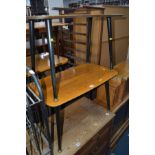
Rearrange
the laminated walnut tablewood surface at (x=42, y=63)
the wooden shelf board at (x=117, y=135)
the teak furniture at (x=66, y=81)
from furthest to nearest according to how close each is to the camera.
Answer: the wooden shelf board at (x=117, y=135)
the laminated walnut tablewood surface at (x=42, y=63)
the teak furniture at (x=66, y=81)

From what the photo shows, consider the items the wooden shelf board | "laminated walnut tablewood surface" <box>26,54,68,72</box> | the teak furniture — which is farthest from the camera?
the wooden shelf board

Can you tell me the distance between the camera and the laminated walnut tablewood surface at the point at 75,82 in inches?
34.6

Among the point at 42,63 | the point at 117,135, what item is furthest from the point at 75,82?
the point at 117,135

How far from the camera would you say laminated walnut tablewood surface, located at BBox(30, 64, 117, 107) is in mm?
879

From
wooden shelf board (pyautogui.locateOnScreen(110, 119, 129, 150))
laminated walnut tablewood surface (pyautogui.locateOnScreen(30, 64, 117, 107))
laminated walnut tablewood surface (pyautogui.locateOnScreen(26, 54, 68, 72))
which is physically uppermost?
laminated walnut tablewood surface (pyautogui.locateOnScreen(26, 54, 68, 72))

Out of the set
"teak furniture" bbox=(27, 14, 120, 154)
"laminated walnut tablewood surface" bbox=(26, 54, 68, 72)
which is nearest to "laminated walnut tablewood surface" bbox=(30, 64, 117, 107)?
"teak furniture" bbox=(27, 14, 120, 154)

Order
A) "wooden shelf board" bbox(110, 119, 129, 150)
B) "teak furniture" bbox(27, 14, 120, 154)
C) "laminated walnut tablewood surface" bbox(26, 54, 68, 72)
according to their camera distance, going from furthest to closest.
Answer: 1. "wooden shelf board" bbox(110, 119, 129, 150)
2. "laminated walnut tablewood surface" bbox(26, 54, 68, 72)
3. "teak furniture" bbox(27, 14, 120, 154)

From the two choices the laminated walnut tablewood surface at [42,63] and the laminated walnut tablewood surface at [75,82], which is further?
the laminated walnut tablewood surface at [42,63]

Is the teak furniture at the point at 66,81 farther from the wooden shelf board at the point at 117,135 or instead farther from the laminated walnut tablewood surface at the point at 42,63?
the wooden shelf board at the point at 117,135

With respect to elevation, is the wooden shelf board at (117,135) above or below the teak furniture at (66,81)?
below

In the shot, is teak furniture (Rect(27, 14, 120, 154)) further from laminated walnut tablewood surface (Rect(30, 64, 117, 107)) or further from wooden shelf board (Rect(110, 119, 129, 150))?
wooden shelf board (Rect(110, 119, 129, 150))

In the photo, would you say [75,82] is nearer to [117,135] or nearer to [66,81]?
[66,81]

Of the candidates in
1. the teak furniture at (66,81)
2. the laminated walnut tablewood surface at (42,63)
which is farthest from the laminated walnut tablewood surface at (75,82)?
the laminated walnut tablewood surface at (42,63)
